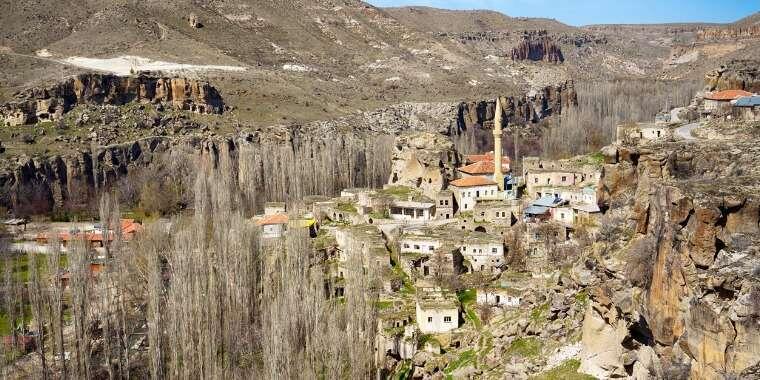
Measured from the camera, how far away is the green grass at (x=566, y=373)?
17.7 m

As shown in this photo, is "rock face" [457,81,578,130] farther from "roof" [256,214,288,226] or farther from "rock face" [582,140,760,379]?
"rock face" [582,140,760,379]

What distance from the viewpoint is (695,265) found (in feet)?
38.0

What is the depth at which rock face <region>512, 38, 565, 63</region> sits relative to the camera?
16100 cm

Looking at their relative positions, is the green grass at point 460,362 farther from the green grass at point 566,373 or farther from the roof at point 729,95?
the roof at point 729,95

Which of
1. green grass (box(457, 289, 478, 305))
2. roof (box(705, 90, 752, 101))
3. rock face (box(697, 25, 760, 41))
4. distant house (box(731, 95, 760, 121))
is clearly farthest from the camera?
rock face (box(697, 25, 760, 41))

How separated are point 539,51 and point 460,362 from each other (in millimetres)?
150581

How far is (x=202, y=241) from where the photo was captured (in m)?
34.1

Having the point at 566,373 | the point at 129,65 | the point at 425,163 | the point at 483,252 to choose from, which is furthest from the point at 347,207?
the point at 129,65

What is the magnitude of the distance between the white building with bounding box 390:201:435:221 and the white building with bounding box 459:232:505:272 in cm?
655

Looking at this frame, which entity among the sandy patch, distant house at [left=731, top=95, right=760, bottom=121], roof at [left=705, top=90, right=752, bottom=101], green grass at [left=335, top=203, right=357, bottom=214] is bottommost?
green grass at [left=335, top=203, right=357, bottom=214]

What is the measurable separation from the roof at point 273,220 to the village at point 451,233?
2.7 inches

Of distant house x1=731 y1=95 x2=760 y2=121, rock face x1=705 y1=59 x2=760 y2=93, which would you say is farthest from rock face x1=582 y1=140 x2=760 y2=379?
rock face x1=705 y1=59 x2=760 y2=93

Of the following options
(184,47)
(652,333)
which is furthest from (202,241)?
(184,47)

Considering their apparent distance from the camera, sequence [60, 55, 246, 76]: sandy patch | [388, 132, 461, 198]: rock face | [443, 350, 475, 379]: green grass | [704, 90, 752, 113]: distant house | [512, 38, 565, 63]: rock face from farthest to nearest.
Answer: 1. [512, 38, 565, 63]: rock face
2. [60, 55, 246, 76]: sandy patch
3. [388, 132, 461, 198]: rock face
4. [704, 90, 752, 113]: distant house
5. [443, 350, 475, 379]: green grass
